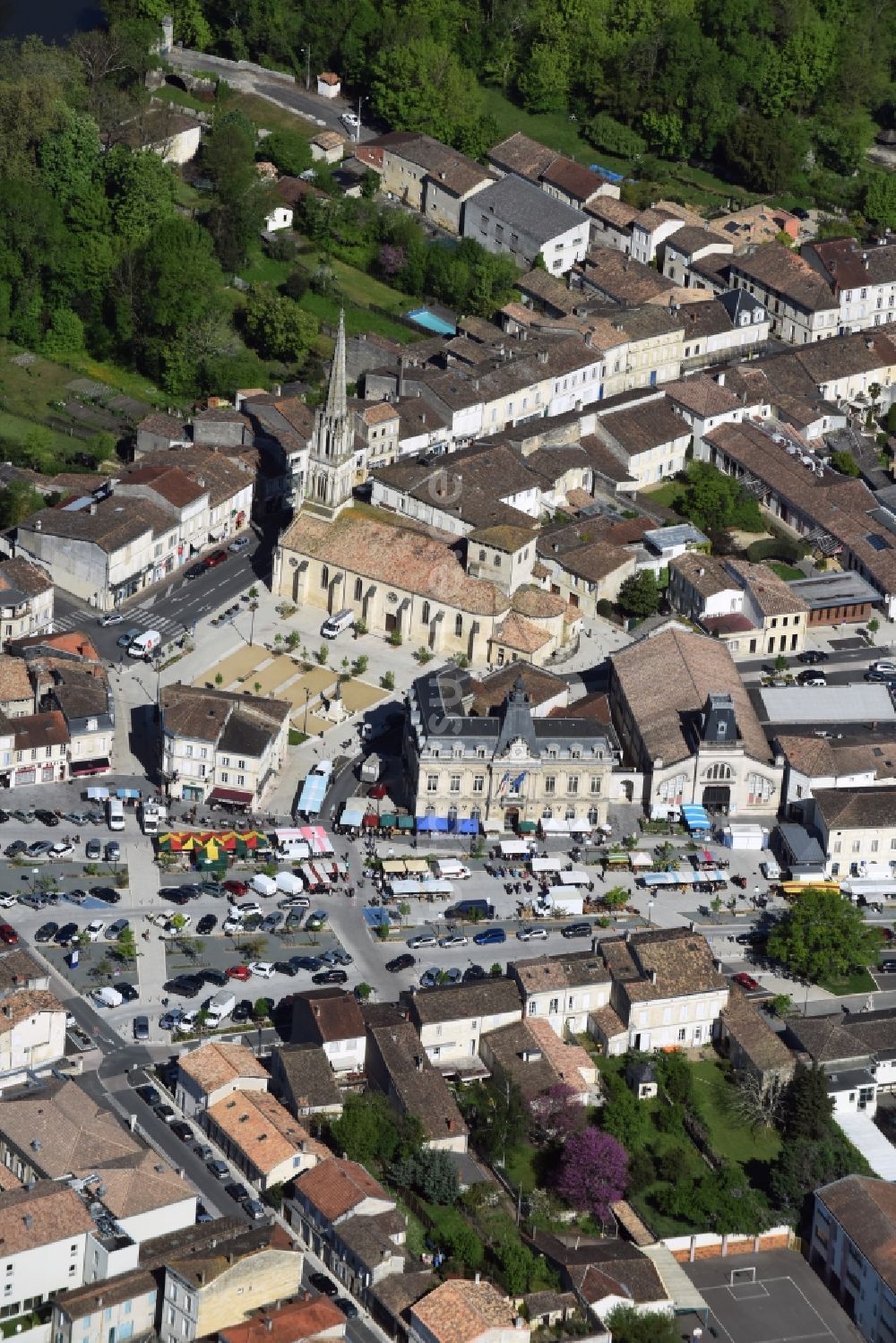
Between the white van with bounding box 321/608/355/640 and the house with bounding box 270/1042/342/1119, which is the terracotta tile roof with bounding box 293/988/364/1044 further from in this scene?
the white van with bounding box 321/608/355/640

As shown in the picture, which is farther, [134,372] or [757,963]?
[134,372]

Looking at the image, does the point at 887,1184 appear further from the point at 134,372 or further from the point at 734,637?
the point at 134,372

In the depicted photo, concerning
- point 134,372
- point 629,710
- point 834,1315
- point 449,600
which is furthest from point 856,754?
point 134,372

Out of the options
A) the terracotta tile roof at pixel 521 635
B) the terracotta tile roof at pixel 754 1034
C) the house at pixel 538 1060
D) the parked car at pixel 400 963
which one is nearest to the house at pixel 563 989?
the house at pixel 538 1060

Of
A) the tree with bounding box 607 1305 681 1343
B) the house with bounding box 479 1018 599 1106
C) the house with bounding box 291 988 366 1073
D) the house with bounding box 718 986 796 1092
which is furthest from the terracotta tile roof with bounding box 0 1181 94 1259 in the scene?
the house with bounding box 718 986 796 1092

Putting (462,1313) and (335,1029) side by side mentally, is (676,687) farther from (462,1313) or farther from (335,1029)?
(462,1313)

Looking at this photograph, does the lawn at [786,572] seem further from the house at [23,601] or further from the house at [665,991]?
the house at [23,601]

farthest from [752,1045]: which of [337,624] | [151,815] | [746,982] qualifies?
[337,624]
